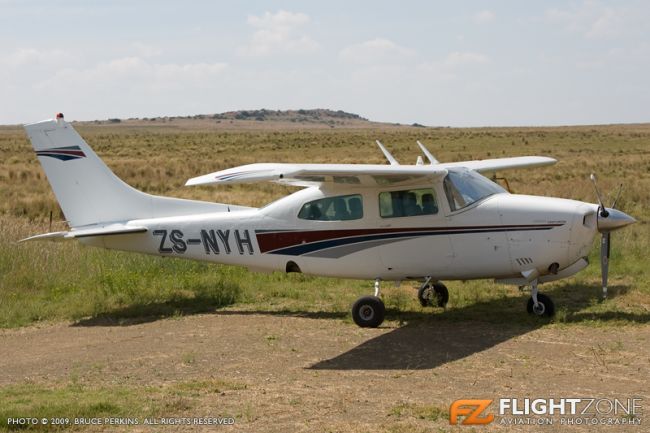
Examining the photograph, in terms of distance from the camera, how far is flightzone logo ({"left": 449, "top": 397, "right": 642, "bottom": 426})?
651cm

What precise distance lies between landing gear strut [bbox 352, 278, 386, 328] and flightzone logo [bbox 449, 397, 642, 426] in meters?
3.73

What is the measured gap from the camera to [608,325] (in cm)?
1025

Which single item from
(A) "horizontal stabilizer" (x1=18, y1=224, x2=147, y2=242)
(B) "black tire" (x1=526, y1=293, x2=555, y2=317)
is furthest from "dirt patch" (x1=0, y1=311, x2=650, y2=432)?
(A) "horizontal stabilizer" (x1=18, y1=224, x2=147, y2=242)

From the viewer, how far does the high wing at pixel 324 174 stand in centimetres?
970

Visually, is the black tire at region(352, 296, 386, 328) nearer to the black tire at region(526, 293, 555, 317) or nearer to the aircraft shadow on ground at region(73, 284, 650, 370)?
the aircraft shadow on ground at region(73, 284, 650, 370)

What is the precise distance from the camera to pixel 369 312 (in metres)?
10.9

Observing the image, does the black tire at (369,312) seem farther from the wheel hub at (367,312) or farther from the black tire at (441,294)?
the black tire at (441,294)

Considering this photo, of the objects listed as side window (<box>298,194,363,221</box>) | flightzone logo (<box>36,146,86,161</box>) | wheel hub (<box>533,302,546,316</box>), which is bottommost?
wheel hub (<box>533,302,546,316</box>)

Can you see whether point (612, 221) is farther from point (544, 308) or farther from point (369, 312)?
point (369, 312)

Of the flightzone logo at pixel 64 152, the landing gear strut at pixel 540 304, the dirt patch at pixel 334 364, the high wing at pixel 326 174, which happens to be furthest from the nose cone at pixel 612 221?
the flightzone logo at pixel 64 152

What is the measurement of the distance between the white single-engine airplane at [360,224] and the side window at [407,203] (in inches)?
0.5

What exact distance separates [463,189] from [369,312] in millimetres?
2032

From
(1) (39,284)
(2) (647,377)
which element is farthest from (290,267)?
(2) (647,377)

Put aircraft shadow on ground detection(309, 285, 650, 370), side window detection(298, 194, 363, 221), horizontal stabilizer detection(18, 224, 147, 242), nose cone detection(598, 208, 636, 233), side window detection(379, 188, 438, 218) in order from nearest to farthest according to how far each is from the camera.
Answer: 1. aircraft shadow on ground detection(309, 285, 650, 370)
2. nose cone detection(598, 208, 636, 233)
3. side window detection(379, 188, 438, 218)
4. side window detection(298, 194, 363, 221)
5. horizontal stabilizer detection(18, 224, 147, 242)
